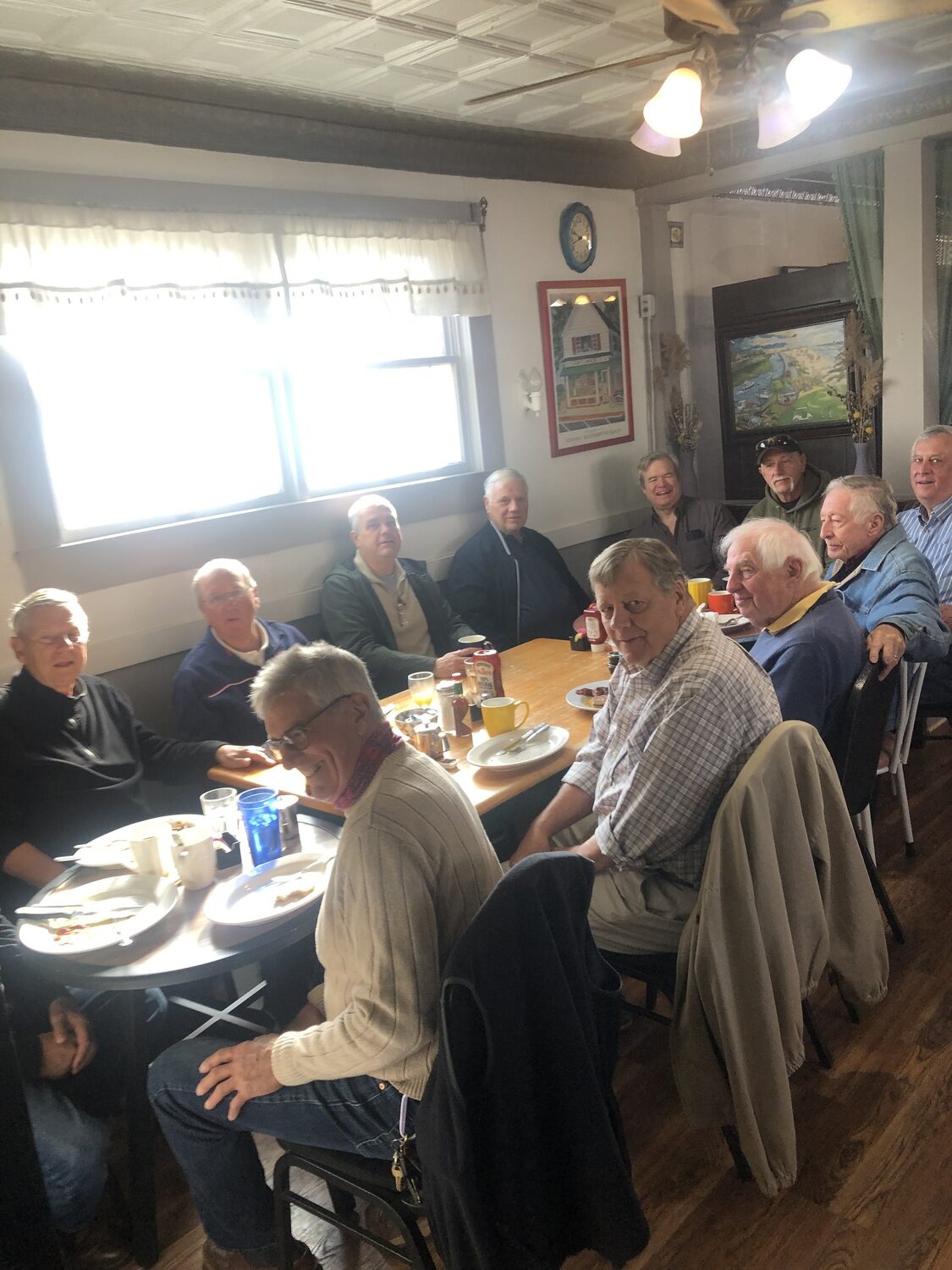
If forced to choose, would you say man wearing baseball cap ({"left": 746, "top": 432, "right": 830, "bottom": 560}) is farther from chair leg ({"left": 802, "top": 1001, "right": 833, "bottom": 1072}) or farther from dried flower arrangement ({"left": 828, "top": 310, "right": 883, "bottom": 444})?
chair leg ({"left": 802, "top": 1001, "right": 833, "bottom": 1072})

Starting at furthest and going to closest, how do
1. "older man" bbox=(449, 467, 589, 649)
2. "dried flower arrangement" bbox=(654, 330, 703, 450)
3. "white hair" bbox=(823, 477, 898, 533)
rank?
"dried flower arrangement" bbox=(654, 330, 703, 450) → "older man" bbox=(449, 467, 589, 649) → "white hair" bbox=(823, 477, 898, 533)

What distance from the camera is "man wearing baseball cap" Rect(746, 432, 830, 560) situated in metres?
3.84

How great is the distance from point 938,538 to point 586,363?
2.00 meters

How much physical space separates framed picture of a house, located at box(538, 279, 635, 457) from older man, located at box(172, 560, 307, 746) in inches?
84.9

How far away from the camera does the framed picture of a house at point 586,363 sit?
14.6 ft

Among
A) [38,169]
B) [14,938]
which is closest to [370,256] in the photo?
[38,169]

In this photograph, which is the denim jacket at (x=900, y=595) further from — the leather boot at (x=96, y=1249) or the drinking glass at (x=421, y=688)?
the leather boot at (x=96, y=1249)

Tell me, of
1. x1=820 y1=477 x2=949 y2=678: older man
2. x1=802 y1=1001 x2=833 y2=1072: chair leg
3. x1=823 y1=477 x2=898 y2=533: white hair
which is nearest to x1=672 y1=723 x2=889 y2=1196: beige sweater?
x1=802 y1=1001 x2=833 y2=1072: chair leg

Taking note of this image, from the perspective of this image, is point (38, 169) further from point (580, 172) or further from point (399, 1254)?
point (399, 1254)

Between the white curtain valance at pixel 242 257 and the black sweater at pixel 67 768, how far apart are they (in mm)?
1239

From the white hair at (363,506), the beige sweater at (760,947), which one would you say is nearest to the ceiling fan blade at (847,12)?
the beige sweater at (760,947)

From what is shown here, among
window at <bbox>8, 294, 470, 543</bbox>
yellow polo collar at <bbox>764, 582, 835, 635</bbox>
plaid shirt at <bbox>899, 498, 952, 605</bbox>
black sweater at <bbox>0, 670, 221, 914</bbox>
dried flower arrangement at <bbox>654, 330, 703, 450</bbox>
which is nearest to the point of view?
yellow polo collar at <bbox>764, 582, 835, 635</bbox>

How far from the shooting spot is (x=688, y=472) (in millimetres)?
5211

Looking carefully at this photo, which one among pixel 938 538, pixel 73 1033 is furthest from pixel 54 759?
pixel 938 538
